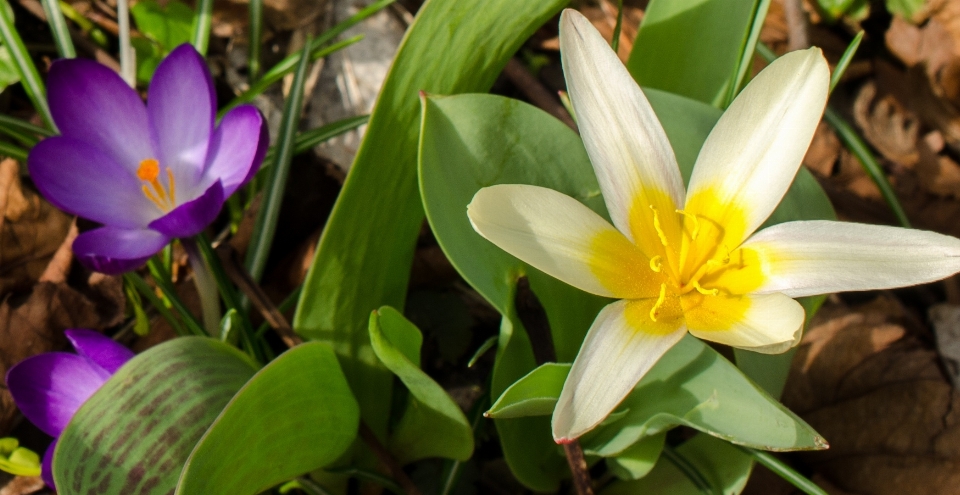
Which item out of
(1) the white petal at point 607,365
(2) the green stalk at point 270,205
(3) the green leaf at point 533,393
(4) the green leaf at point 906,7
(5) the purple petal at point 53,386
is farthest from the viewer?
(4) the green leaf at point 906,7

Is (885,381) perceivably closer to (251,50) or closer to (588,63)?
(588,63)

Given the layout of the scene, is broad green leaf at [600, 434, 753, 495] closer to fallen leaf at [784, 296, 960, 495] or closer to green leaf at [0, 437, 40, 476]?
fallen leaf at [784, 296, 960, 495]

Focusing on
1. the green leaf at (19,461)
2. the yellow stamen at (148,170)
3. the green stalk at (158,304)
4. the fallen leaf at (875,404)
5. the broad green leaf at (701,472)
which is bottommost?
the fallen leaf at (875,404)

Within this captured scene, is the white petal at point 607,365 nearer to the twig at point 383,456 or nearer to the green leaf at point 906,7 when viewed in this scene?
the twig at point 383,456

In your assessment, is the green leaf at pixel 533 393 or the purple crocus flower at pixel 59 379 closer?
the green leaf at pixel 533 393

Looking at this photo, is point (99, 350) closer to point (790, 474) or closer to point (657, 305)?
point (657, 305)

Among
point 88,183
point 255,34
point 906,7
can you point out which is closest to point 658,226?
point 88,183

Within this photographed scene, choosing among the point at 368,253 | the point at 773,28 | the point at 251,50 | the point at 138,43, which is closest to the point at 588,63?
the point at 368,253

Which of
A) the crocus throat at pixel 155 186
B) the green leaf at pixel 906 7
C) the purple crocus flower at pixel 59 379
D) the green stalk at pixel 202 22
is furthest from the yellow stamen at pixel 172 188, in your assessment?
the green leaf at pixel 906 7
